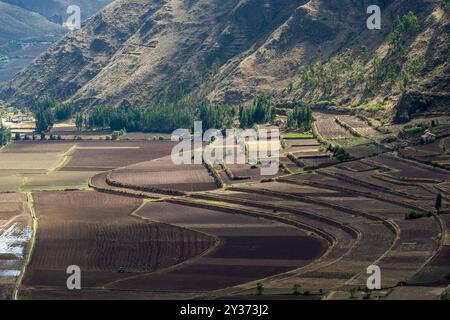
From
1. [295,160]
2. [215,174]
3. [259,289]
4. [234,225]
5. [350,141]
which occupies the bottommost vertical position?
[259,289]

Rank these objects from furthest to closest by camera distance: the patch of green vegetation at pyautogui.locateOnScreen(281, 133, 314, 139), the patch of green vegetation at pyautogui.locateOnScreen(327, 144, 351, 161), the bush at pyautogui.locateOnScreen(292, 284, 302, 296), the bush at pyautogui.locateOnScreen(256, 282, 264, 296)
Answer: the patch of green vegetation at pyautogui.locateOnScreen(281, 133, 314, 139), the patch of green vegetation at pyautogui.locateOnScreen(327, 144, 351, 161), the bush at pyautogui.locateOnScreen(256, 282, 264, 296), the bush at pyautogui.locateOnScreen(292, 284, 302, 296)

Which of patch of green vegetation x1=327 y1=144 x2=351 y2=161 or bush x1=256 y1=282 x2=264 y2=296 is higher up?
patch of green vegetation x1=327 y1=144 x2=351 y2=161

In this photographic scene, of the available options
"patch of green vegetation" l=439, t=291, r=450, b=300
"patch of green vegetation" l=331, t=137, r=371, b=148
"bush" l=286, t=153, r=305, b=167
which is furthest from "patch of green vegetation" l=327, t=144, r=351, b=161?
"patch of green vegetation" l=439, t=291, r=450, b=300

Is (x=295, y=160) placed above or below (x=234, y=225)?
above

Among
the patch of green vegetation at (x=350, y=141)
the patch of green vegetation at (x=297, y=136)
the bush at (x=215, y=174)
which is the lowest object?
the bush at (x=215, y=174)

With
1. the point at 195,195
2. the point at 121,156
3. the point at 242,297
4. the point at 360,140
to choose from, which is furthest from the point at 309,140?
the point at 242,297

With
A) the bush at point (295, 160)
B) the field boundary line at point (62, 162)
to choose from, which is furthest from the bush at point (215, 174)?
the field boundary line at point (62, 162)

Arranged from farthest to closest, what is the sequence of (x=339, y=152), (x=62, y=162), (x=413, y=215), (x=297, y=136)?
(x=297, y=136) < (x=62, y=162) < (x=339, y=152) < (x=413, y=215)

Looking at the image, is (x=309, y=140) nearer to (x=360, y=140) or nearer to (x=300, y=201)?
(x=360, y=140)

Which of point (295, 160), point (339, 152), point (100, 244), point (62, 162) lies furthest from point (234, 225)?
point (62, 162)

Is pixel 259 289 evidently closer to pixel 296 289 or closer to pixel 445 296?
pixel 296 289

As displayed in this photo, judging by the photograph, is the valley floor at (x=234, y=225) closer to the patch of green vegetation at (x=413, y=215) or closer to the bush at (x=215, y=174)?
the patch of green vegetation at (x=413, y=215)

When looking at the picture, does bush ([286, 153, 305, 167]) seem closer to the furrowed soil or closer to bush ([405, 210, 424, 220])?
the furrowed soil
